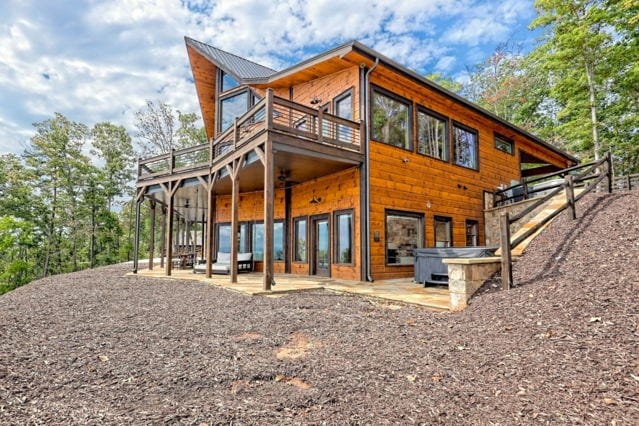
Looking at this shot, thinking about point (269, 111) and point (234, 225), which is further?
point (234, 225)

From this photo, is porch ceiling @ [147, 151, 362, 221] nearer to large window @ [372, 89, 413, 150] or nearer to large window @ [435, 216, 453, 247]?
large window @ [372, 89, 413, 150]

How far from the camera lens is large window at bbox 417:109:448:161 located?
988cm

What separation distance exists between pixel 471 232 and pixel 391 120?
501 cm

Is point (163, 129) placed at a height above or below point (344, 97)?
above

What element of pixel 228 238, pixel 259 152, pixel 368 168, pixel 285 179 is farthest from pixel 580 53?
pixel 228 238

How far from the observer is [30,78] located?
22688mm

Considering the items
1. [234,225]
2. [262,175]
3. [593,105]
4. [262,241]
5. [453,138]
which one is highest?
[593,105]

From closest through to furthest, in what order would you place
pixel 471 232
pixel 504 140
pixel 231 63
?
pixel 471 232, pixel 504 140, pixel 231 63

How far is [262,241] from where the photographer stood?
12.1 meters

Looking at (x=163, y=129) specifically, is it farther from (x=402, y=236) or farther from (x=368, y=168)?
(x=402, y=236)

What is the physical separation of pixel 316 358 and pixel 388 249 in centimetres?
580

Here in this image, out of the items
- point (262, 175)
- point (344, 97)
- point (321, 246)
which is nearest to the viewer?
point (344, 97)

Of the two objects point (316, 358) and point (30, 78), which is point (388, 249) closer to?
point (316, 358)

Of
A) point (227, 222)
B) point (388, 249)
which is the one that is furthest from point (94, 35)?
point (388, 249)
